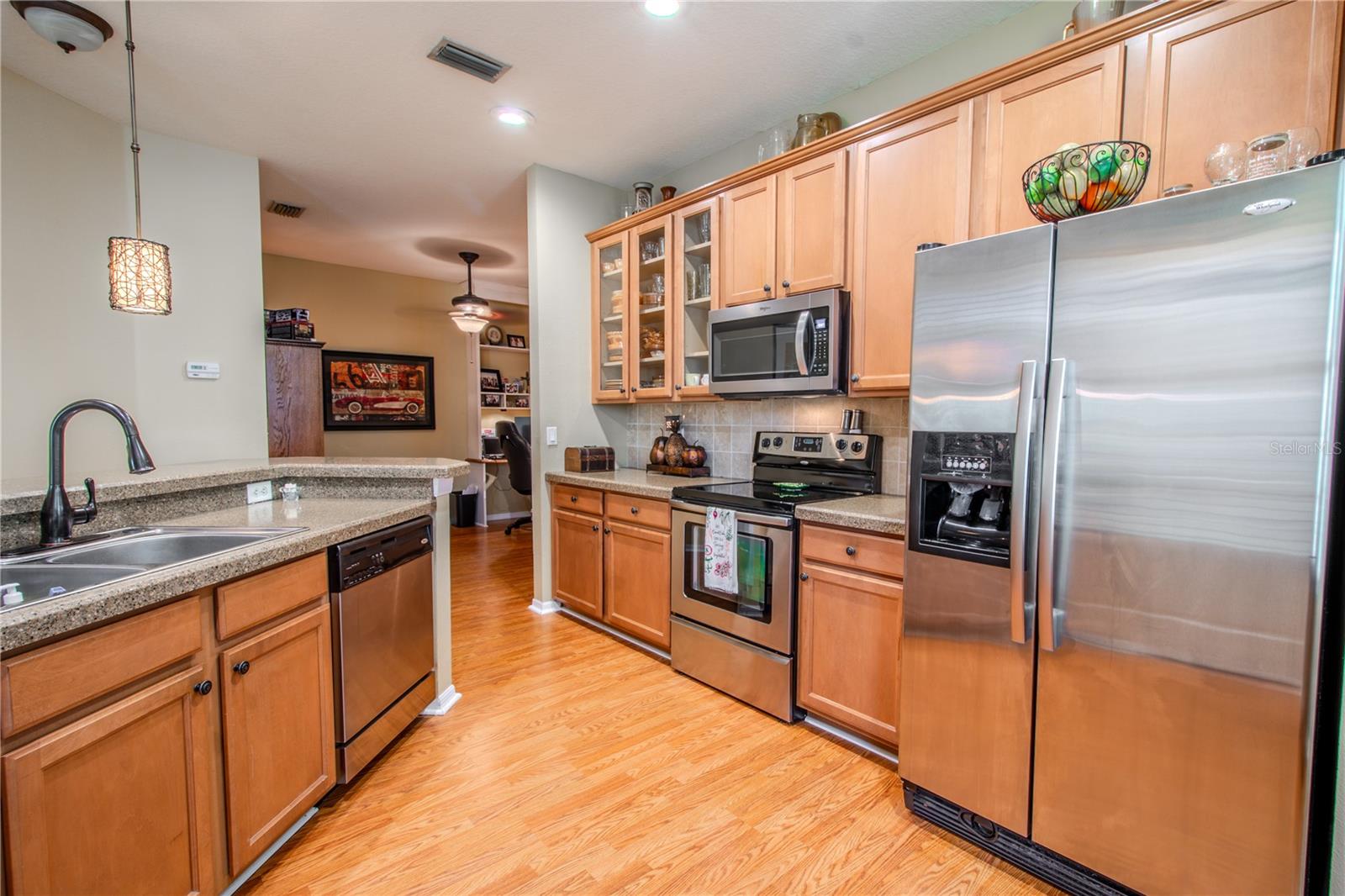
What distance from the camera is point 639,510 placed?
3062 millimetres

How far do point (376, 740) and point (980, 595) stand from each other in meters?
2.06

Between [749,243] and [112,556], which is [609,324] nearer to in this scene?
[749,243]

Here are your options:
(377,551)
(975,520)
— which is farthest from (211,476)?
(975,520)

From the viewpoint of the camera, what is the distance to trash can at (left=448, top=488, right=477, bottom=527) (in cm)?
666

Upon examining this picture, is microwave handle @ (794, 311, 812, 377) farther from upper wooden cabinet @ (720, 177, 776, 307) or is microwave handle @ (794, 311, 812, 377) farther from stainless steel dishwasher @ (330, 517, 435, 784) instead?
stainless steel dishwasher @ (330, 517, 435, 784)

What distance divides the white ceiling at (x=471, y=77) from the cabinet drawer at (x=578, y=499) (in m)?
2.03

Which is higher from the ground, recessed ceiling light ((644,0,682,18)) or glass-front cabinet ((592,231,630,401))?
recessed ceiling light ((644,0,682,18))

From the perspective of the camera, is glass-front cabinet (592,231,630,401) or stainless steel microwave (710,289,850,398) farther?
glass-front cabinet (592,231,630,401)

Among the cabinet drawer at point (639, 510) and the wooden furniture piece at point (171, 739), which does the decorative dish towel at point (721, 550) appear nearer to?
the cabinet drawer at point (639, 510)

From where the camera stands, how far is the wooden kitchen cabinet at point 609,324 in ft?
12.1

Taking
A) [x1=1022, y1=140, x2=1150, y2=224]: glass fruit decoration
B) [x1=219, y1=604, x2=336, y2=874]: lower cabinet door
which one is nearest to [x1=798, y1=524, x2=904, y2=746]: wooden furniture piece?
[x1=1022, y1=140, x2=1150, y2=224]: glass fruit decoration

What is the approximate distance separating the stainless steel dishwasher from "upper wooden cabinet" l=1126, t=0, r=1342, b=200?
108 inches

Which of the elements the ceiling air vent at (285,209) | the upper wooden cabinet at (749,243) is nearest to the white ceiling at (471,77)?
the ceiling air vent at (285,209)

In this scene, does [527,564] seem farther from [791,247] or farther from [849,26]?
[849,26]
